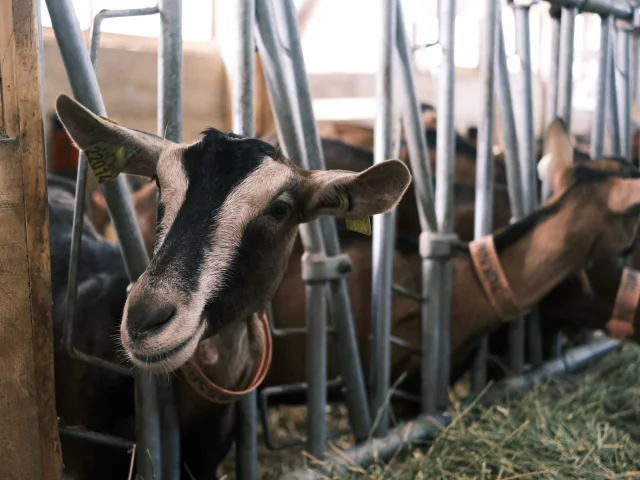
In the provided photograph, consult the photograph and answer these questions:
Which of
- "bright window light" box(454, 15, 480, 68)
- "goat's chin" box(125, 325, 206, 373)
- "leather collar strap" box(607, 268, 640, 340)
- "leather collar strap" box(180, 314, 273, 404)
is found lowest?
"leather collar strap" box(607, 268, 640, 340)

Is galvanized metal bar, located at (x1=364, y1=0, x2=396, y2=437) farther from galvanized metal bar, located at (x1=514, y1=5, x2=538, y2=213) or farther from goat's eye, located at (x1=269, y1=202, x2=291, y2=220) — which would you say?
galvanized metal bar, located at (x1=514, y1=5, x2=538, y2=213)

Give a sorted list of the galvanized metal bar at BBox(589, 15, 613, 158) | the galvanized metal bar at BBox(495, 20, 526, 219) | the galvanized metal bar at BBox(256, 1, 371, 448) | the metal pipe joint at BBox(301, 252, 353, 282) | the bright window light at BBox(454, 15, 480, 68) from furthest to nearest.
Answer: the bright window light at BBox(454, 15, 480, 68) < the galvanized metal bar at BBox(589, 15, 613, 158) < the galvanized metal bar at BBox(495, 20, 526, 219) < the metal pipe joint at BBox(301, 252, 353, 282) < the galvanized metal bar at BBox(256, 1, 371, 448)

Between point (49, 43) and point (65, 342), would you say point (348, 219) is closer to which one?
point (65, 342)

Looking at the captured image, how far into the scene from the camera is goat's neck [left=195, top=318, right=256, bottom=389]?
84.7 inches

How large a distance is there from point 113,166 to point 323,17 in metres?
5.92

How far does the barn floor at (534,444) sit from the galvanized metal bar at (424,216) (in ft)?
0.76

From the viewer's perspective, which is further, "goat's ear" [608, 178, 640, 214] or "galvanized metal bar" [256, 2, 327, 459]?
"goat's ear" [608, 178, 640, 214]

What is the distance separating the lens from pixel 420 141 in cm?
291

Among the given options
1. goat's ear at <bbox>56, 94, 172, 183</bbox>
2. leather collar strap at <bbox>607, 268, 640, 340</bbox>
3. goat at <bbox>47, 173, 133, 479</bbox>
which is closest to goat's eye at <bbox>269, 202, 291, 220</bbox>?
goat's ear at <bbox>56, 94, 172, 183</bbox>

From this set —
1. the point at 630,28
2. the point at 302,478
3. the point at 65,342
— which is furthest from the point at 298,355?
the point at 630,28

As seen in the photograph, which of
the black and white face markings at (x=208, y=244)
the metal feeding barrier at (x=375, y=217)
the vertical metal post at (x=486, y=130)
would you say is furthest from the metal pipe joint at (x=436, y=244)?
the black and white face markings at (x=208, y=244)

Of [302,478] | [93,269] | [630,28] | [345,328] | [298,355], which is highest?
[630,28]

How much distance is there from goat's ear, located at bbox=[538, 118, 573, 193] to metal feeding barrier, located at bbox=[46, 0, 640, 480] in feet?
0.34

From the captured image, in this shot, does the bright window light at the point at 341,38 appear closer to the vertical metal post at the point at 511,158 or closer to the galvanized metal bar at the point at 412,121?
the vertical metal post at the point at 511,158
